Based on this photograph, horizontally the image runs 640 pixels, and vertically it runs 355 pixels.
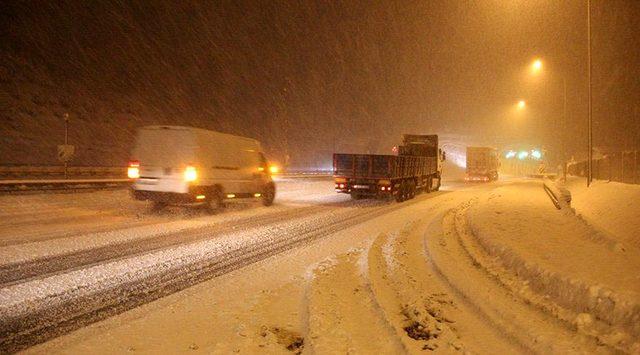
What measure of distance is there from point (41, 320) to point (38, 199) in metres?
14.8

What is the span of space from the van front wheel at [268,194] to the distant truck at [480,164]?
32.5 metres

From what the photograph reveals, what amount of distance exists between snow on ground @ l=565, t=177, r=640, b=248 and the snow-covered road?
4161mm

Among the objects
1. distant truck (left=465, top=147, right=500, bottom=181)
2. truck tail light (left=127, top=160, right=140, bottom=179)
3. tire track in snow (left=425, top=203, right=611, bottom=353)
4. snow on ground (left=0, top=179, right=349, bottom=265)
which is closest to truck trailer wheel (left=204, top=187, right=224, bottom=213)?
snow on ground (left=0, top=179, right=349, bottom=265)

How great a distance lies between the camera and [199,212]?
48.6 feet

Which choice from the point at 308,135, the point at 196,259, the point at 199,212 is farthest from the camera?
the point at 308,135

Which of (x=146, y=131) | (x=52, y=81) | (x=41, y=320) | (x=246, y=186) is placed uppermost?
(x=52, y=81)

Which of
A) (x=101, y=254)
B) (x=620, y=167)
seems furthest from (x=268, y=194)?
(x=620, y=167)

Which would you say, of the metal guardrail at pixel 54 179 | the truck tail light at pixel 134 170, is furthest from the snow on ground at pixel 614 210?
the metal guardrail at pixel 54 179

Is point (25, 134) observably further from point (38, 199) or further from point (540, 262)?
point (540, 262)

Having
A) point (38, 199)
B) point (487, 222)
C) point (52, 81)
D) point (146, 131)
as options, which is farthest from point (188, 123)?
point (487, 222)

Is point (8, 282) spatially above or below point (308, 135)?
below

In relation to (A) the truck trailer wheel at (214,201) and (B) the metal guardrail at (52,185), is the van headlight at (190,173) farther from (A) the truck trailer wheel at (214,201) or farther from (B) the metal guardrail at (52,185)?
(B) the metal guardrail at (52,185)

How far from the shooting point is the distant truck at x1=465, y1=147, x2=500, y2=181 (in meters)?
45.5

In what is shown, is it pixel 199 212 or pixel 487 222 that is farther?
pixel 199 212
